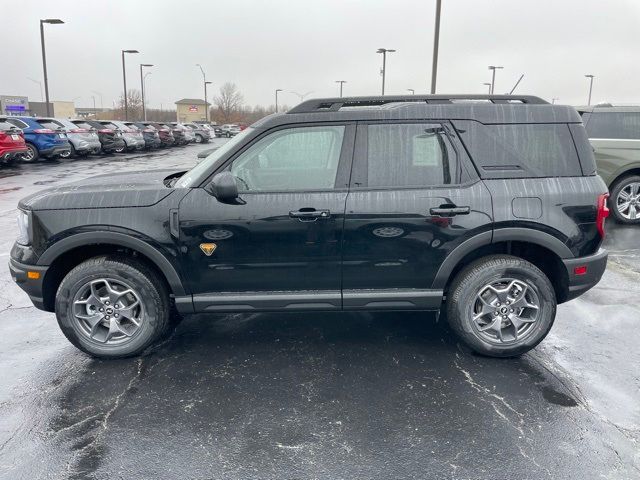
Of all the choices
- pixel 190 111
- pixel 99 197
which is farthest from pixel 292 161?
pixel 190 111

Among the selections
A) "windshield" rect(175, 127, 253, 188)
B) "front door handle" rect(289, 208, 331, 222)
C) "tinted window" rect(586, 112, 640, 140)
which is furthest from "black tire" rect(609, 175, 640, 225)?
"windshield" rect(175, 127, 253, 188)

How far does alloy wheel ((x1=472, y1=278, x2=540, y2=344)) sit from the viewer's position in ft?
12.2

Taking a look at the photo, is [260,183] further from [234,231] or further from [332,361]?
[332,361]

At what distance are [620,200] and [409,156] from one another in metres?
6.71

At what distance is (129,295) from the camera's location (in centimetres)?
372

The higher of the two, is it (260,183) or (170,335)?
(260,183)

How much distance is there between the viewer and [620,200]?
8.55 metres

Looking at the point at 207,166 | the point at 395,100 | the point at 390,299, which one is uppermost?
the point at 395,100

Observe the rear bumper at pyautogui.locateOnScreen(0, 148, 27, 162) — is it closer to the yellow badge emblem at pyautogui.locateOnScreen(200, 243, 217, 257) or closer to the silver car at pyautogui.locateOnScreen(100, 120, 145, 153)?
the silver car at pyautogui.locateOnScreen(100, 120, 145, 153)

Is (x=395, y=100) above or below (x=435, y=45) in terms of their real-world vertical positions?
below

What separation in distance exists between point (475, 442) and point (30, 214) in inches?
133

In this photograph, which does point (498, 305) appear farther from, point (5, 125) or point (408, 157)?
point (5, 125)

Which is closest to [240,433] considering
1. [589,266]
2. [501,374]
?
[501,374]

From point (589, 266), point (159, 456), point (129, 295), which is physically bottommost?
point (159, 456)
